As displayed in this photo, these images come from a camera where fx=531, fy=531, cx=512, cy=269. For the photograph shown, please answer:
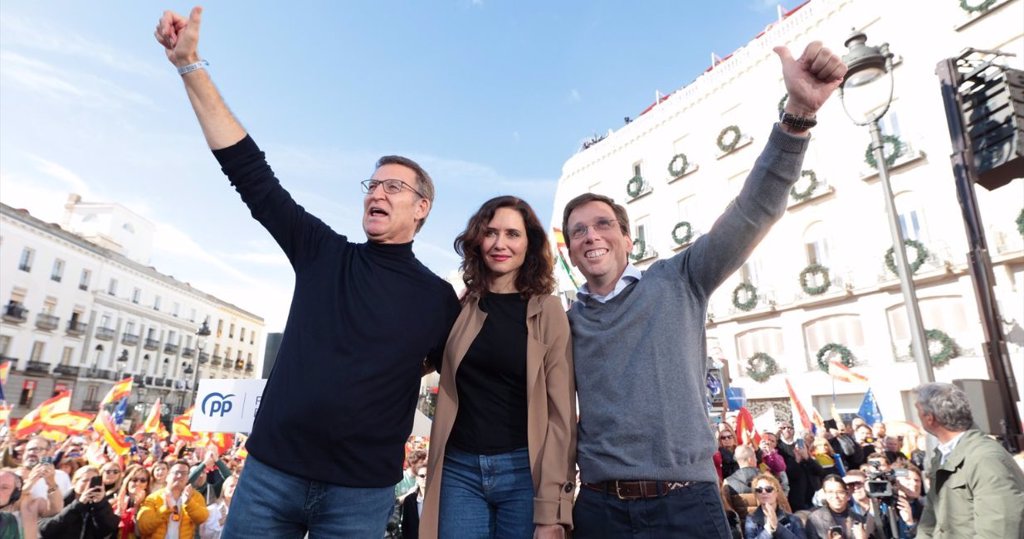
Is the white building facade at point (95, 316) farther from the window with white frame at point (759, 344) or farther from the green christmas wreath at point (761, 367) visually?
the green christmas wreath at point (761, 367)

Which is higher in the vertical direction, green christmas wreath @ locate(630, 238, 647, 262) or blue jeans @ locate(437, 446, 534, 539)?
green christmas wreath @ locate(630, 238, 647, 262)

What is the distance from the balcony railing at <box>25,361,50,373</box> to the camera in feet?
132

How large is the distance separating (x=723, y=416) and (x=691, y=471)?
12575 mm

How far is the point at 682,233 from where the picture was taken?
24.5 metres

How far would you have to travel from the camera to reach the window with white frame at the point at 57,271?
1699 inches

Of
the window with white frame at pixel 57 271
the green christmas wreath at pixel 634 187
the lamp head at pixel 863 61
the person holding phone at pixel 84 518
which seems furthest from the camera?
the window with white frame at pixel 57 271

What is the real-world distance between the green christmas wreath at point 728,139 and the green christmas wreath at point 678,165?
190 cm

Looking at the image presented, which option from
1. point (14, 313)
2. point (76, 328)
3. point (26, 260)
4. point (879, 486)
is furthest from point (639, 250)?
point (76, 328)

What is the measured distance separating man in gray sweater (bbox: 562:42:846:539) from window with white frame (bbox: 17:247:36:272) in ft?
176

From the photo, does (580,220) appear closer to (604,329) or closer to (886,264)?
(604,329)

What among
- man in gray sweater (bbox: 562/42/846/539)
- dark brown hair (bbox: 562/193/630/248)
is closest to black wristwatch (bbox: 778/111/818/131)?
man in gray sweater (bbox: 562/42/846/539)

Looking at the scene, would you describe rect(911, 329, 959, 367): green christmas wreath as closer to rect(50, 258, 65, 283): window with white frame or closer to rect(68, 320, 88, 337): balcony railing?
rect(50, 258, 65, 283): window with white frame

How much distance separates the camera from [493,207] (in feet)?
9.16

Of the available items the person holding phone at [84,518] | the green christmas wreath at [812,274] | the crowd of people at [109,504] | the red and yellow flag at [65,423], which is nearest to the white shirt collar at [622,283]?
the crowd of people at [109,504]
